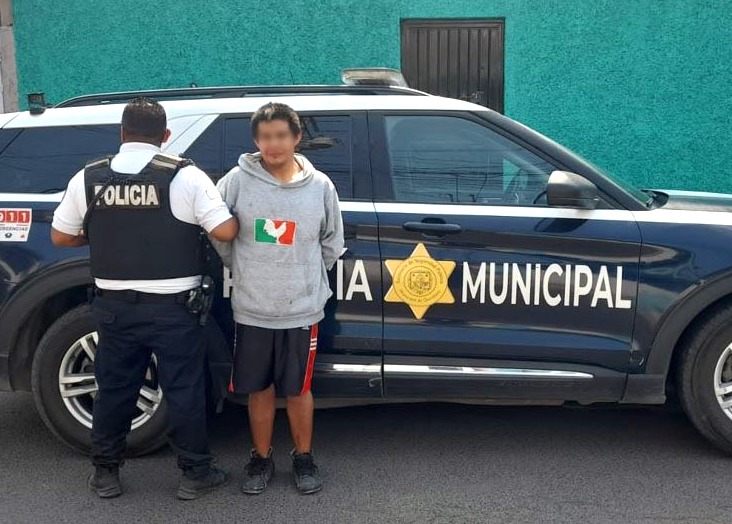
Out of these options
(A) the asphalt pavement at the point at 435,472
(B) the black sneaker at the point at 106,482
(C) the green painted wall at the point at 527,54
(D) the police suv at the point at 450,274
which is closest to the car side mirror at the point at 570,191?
(D) the police suv at the point at 450,274

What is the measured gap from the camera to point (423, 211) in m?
3.96

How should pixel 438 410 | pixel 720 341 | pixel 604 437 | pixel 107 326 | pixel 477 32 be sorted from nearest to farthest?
pixel 107 326
pixel 720 341
pixel 604 437
pixel 438 410
pixel 477 32

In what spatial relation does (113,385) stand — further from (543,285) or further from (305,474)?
(543,285)

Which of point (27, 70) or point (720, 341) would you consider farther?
point (27, 70)

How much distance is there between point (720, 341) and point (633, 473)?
74 cm

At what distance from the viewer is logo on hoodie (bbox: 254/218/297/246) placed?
3576mm

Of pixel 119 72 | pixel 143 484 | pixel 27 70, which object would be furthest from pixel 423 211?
pixel 27 70

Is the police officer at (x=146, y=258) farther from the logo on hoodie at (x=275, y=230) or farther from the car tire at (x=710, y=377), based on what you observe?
the car tire at (x=710, y=377)

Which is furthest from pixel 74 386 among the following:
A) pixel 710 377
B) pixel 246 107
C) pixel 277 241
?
pixel 710 377

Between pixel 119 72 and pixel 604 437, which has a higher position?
pixel 119 72

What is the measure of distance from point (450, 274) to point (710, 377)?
1.30m

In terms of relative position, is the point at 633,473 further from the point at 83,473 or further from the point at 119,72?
the point at 119,72

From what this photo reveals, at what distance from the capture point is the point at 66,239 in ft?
11.9

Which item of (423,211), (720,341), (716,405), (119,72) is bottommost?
(716,405)
